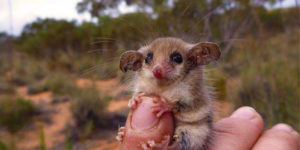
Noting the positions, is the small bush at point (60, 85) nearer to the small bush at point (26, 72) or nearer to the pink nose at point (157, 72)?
the small bush at point (26, 72)

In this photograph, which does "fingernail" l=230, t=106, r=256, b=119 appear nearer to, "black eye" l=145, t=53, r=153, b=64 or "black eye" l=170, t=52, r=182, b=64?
"black eye" l=170, t=52, r=182, b=64

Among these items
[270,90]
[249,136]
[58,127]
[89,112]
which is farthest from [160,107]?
[58,127]

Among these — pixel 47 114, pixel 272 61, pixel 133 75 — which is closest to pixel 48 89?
pixel 47 114

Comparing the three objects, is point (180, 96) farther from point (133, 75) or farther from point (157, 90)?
point (133, 75)

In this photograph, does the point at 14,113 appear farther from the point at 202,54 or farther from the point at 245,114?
the point at 202,54

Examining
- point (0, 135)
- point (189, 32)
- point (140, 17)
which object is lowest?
point (0, 135)

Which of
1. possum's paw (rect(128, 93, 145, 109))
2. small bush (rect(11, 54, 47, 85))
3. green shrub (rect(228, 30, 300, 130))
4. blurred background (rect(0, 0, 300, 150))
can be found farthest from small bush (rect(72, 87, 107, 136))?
small bush (rect(11, 54, 47, 85))
